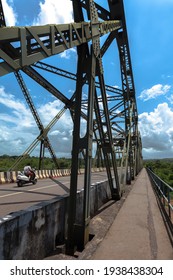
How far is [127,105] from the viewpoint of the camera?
18641 millimetres

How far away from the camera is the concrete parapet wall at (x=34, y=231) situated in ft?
12.0

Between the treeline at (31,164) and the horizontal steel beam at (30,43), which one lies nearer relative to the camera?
the horizontal steel beam at (30,43)

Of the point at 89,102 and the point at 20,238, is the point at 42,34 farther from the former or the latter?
the point at 20,238

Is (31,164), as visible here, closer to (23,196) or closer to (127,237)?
(23,196)

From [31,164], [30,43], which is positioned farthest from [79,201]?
[31,164]

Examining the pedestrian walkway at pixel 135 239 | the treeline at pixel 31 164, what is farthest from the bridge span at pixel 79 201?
the treeline at pixel 31 164

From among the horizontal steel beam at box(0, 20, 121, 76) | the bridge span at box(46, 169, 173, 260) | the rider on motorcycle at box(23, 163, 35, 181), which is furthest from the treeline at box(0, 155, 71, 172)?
the horizontal steel beam at box(0, 20, 121, 76)

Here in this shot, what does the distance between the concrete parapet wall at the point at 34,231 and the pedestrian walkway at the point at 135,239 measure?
956mm

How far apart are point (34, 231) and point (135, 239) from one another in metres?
2.93

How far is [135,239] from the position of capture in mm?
6270

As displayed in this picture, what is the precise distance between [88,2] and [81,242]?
246 inches

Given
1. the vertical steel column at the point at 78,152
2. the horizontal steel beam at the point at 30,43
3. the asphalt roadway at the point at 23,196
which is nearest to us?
the horizontal steel beam at the point at 30,43

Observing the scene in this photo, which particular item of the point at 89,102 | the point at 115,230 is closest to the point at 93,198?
the point at 115,230

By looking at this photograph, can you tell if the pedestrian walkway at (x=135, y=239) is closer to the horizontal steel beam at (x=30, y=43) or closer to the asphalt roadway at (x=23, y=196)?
the asphalt roadway at (x=23, y=196)
